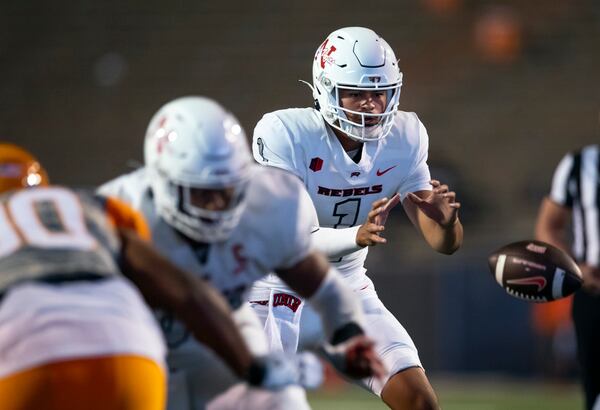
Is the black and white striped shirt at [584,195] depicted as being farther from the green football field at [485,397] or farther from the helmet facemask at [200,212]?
the green football field at [485,397]

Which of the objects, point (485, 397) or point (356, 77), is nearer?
point (356, 77)

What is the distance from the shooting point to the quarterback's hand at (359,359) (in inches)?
127

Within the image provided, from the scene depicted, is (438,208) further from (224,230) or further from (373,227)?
(224,230)

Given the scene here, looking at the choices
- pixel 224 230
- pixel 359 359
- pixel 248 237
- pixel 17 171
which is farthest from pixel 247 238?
pixel 17 171

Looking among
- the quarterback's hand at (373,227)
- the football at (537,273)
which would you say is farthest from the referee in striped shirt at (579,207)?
the quarterback's hand at (373,227)

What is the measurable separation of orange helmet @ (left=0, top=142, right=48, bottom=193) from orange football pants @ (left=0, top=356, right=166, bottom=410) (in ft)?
5.80

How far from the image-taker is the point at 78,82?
43.9 ft

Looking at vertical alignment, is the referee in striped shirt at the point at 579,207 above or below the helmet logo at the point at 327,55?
below

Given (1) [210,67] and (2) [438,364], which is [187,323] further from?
(1) [210,67]

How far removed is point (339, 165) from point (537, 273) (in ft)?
2.77

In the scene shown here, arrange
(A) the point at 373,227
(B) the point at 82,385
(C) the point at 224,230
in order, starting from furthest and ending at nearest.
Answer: (A) the point at 373,227 < (C) the point at 224,230 < (B) the point at 82,385

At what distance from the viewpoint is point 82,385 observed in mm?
2703

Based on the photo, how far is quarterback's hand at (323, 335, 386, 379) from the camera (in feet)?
10.6

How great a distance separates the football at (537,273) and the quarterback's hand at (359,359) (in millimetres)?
1419
